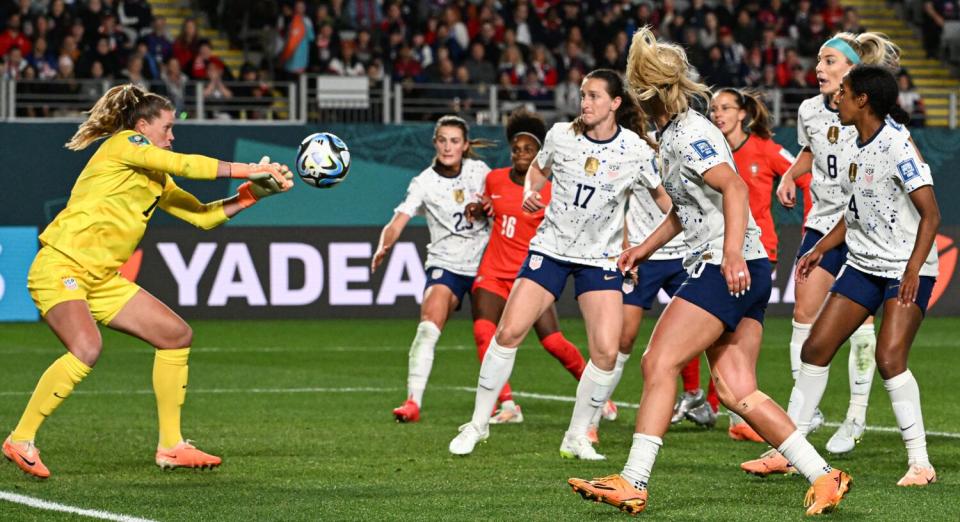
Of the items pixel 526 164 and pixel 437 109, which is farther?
pixel 437 109

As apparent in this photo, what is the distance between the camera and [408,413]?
1059cm

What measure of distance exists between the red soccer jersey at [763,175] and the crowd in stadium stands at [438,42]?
36.0 feet

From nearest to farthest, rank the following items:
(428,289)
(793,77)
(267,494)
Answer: (267,494) < (428,289) < (793,77)

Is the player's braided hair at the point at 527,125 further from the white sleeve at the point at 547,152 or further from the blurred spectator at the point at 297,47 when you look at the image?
the blurred spectator at the point at 297,47

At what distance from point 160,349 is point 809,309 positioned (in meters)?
3.78

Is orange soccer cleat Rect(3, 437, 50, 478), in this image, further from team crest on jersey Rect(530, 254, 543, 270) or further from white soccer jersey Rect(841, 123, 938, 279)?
white soccer jersey Rect(841, 123, 938, 279)

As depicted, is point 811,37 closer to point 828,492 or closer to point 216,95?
point 216,95

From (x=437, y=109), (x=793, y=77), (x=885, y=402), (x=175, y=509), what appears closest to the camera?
(x=175, y=509)

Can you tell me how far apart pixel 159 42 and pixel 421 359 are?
12.2 metres

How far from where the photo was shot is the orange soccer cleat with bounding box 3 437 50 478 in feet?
25.9

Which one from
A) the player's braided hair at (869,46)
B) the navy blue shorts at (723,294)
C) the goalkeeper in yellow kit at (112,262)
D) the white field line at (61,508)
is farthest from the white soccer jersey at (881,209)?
the white field line at (61,508)

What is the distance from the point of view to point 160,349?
8.30 m

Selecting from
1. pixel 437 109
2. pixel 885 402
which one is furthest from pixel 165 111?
pixel 437 109

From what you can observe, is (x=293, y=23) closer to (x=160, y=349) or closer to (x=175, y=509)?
(x=160, y=349)
